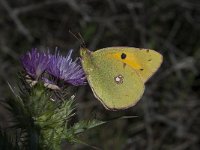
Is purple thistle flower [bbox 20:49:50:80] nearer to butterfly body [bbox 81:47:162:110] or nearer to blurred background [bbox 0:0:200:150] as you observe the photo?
butterfly body [bbox 81:47:162:110]

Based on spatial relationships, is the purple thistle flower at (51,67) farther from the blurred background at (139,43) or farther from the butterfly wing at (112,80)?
the blurred background at (139,43)

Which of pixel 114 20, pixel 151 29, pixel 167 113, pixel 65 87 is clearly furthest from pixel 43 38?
pixel 65 87

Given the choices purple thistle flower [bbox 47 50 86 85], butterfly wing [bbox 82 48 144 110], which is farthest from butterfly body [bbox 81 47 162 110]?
purple thistle flower [bbox 47 50 86 85]

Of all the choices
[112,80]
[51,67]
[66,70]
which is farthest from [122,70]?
[51,67]

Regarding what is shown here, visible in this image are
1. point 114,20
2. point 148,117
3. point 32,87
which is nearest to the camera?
point 32,87

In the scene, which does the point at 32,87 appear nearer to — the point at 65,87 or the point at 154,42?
the point at 65,87

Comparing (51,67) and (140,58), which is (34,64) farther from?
(140,58)

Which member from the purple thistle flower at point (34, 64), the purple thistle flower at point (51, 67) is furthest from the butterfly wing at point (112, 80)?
the purple thistle flower at point (34, 64)
